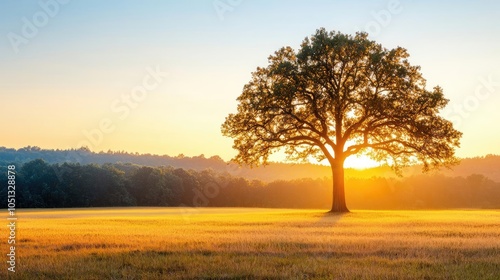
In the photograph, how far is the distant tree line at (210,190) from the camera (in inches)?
3484

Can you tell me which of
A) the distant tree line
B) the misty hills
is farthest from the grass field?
the misty hills

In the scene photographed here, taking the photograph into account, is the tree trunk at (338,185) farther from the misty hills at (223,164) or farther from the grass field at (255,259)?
the misty hills at (223,164)

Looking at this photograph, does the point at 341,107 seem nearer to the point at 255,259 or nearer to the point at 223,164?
the point at 255,259

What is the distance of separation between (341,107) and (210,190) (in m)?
62.0

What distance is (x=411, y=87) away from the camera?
40781 mm

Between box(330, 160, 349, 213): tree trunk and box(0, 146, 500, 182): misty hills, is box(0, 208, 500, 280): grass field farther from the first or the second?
box(0, 146, 500, 182): misty hills

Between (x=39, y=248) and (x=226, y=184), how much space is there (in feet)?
283

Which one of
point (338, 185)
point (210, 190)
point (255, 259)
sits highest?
point (338, 185)

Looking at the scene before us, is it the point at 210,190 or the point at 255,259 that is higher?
the point at 255,259

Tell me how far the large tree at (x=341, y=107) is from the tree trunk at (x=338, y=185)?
8 cm

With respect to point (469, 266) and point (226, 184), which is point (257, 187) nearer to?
point (226, 184)

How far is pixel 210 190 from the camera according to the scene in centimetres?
10094

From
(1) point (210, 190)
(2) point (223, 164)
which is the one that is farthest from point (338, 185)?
(2) point (223, 164)

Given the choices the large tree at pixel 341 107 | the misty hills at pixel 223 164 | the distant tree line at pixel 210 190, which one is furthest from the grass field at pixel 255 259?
the misty hills at pixel 223 164
